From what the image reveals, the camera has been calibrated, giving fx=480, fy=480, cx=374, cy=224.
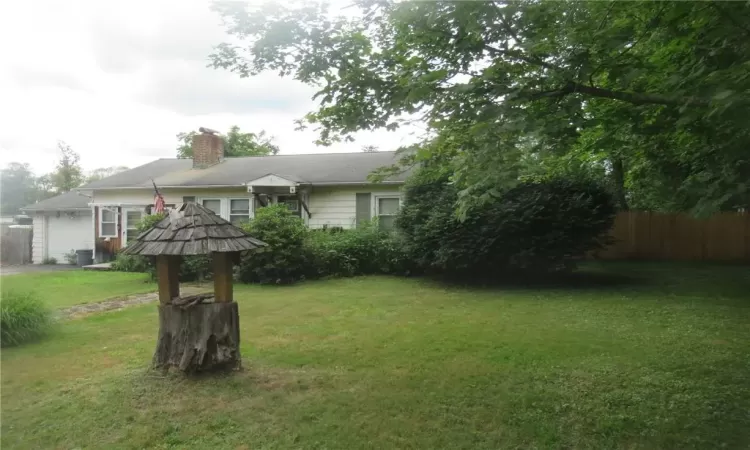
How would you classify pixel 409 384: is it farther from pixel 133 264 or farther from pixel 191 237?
pixel 133 264

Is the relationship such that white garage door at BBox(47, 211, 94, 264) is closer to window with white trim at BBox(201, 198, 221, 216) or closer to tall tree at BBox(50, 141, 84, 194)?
window with white trim at BBox(201, 198, 221, 216)

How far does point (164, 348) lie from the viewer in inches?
181

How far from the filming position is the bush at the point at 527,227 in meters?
10.1

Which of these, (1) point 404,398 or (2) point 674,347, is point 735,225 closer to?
(2) point 674,347

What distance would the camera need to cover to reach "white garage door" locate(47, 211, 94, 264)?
1897 centimetres

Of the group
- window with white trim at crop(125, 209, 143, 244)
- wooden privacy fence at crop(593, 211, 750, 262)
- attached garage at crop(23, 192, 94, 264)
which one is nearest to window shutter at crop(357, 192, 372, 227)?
wooden privacy fence at crop(593, 211, 750, 262)

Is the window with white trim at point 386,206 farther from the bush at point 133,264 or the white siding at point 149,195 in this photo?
the bush at point 133,264

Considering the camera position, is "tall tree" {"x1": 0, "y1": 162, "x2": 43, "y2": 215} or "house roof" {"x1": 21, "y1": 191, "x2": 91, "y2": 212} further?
"house roof" {"x1": 21, "y1": 191, "x2": 91, "y2": 212}

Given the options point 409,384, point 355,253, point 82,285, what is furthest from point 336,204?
point 409,384

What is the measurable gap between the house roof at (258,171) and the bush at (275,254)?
10.5ft

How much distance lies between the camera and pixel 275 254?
11430 mm

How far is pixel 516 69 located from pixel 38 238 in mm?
21181

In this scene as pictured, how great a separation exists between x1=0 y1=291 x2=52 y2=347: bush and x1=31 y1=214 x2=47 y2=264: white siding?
15.3m

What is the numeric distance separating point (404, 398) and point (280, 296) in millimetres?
5862
